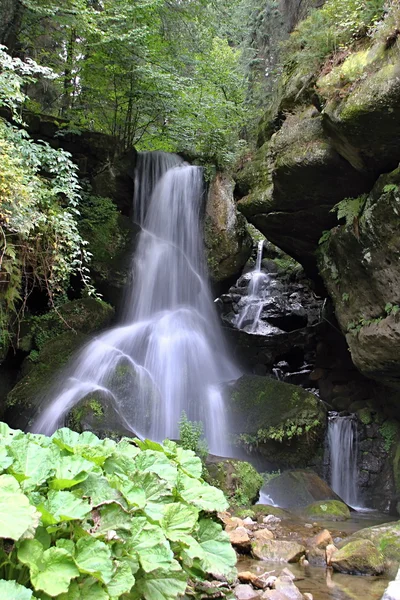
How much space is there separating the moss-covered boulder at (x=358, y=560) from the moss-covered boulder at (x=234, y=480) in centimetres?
236

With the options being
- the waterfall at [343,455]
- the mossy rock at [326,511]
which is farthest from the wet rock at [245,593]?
the waterfall at [343,455]

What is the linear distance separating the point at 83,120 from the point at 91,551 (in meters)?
14.8

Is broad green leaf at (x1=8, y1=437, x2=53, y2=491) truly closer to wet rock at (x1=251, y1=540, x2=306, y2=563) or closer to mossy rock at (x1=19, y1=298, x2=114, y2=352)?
wet rock at (x1=251, y1=540, x2=306, y2=563)

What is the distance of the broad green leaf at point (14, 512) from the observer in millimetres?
1542

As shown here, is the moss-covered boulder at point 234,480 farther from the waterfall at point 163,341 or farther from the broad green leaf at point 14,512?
the broad green leaf at point 14,512

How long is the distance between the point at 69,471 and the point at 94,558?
38cm

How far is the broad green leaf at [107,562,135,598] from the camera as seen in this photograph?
1.70 m

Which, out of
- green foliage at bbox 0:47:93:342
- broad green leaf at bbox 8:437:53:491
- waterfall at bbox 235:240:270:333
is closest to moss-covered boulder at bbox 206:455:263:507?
green foliage at bbox 0:47:93:342

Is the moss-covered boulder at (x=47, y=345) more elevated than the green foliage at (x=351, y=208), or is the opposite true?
the green foliage at (x=351, y=208)

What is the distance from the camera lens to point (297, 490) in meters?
8.00

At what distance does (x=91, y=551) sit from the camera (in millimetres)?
1757

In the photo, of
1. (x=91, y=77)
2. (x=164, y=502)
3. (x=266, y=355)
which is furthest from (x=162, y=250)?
(x=164, y=502)

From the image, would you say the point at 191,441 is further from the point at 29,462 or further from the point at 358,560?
the point at 29,462

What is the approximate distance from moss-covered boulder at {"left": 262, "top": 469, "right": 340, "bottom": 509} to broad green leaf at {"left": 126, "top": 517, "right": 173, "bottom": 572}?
6357 mm
